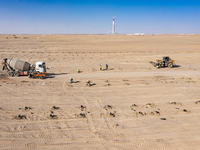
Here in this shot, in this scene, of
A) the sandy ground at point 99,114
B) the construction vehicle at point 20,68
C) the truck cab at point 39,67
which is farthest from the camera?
the truck cab at point 39,67

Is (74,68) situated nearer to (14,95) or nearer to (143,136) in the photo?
(14,95)

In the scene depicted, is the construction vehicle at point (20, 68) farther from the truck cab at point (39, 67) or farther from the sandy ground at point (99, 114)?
the sandy ground at point (99, 114)

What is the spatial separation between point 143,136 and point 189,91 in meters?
11.7

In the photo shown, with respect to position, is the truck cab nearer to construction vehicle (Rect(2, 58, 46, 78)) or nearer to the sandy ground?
construction vehicle (Rect(2, 58, 46, 78))

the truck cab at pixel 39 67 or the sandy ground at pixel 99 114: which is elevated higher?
the truck cab at pixel 39 67

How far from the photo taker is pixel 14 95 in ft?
56.2

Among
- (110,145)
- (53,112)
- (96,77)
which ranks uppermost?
(96,77)

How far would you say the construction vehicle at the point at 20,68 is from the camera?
894 inches

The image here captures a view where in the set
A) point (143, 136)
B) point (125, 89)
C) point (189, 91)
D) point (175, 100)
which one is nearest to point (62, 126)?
point (143, 136)

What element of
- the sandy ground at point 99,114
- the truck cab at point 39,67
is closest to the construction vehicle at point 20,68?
the truck cab at point 39,67

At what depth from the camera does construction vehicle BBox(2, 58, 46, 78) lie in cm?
2270

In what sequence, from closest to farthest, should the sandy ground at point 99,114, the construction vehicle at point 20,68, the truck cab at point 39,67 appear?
1. the sandy ground at point 99,114
2. the construction vehicle at point 20,68
3. the truck cab at point 39,67

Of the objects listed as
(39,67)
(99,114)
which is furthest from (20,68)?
(99,114)

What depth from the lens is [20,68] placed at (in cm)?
2295
